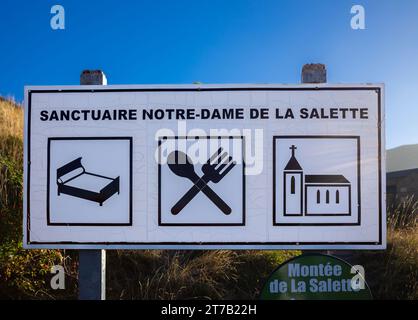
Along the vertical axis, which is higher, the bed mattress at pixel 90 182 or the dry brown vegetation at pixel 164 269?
the bed mattress at pixel 90 182

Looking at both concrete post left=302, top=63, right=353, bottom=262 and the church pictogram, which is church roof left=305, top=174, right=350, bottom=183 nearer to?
the church pictogram

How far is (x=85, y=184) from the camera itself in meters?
3.55

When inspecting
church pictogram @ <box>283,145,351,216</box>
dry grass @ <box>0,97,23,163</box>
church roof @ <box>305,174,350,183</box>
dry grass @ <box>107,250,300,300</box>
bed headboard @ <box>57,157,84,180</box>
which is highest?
dry grass @ <box>0,97,23,163</box>

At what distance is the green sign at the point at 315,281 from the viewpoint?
3393mm

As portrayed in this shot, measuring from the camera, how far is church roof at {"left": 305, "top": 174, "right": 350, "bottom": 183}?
3492 millimetres

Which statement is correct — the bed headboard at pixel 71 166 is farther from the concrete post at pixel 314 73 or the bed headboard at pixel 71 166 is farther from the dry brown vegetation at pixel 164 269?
the concrete post at pixel 314 73

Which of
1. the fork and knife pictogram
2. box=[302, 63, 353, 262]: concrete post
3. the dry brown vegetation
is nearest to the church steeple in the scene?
the fork and knife pictogram

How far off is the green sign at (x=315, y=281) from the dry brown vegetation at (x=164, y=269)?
1389 millimetres

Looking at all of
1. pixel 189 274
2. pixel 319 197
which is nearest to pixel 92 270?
pixel 189 274

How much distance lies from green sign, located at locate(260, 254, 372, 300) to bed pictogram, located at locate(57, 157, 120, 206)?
1.69 m

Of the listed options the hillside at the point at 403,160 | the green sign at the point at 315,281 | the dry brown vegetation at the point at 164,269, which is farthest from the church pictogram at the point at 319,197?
the hillside at the point at 403,160

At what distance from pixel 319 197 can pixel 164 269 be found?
2.37 metres

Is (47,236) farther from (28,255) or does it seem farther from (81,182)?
(28,255)

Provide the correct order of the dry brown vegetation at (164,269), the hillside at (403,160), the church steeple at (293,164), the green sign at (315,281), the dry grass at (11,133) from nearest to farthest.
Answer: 1. the green sign at (315,281)
2. the church steeple at (293,164)
3. the dry brown vegetation at (164,269)
4. the dry grass at (11,133)
5. the hillside at (403,160)
